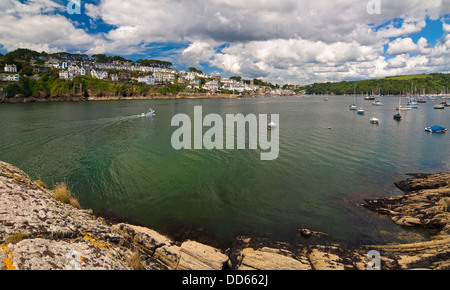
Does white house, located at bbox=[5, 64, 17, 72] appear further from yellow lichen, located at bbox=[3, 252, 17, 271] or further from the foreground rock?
the foreground rock

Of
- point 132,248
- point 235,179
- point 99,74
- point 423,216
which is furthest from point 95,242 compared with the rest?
point 99,74

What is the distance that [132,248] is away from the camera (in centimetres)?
845

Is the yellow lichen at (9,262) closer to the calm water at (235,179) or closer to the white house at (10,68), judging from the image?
the calm water at (235,179)

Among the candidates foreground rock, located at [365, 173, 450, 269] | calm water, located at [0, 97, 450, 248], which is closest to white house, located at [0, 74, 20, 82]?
calm water, located at [0, 97, 450, 248]

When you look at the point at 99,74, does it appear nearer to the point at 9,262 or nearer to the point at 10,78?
the point at 10,78

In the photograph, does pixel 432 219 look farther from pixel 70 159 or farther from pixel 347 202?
pixel 70 159

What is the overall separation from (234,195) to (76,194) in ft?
38.9

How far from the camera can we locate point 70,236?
6.71m

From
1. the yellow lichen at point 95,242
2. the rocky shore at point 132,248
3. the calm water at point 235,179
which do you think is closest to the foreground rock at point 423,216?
the rocky shore at point 132,248

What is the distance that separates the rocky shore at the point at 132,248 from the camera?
5.59 m

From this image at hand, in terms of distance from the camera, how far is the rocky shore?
5590 mm

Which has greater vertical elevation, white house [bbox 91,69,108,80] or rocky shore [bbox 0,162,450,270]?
white house [bbox 91,69,108,80]

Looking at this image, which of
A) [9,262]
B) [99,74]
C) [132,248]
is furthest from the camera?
[99,74]

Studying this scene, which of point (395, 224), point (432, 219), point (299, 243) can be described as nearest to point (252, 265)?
point (299, 243)
